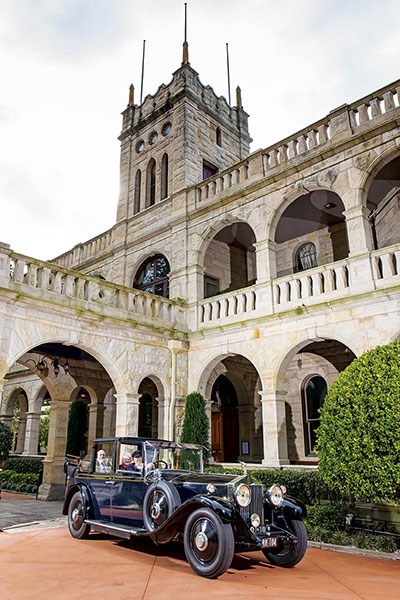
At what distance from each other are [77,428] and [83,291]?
7.62 metres

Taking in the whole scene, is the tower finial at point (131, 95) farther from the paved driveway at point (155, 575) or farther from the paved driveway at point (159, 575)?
the paved driveway at point (159, 575)

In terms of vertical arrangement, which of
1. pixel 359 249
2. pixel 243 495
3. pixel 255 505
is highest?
pixel 359 249

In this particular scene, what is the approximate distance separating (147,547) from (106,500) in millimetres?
890

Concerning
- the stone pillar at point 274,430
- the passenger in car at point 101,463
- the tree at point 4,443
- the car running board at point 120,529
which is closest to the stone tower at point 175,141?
the stone pillar at point 274,430

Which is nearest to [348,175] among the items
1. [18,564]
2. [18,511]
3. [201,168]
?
[201,168]

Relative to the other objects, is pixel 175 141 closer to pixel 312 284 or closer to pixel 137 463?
pixel 312 284

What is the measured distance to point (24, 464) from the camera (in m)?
17.0

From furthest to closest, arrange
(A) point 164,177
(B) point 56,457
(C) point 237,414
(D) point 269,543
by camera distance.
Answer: (A) point 164,177 < (C) point 237,414 < (B) point 56,457 < (D) point 269,543

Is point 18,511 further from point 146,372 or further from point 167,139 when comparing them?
point 167,139

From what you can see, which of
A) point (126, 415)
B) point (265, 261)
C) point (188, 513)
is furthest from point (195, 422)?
point (188, 513)

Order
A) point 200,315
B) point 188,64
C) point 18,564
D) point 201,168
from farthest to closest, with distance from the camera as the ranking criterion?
point 188,64 < point 201,168 < point 200,315 < point 18,564

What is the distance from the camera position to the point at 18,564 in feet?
18.4

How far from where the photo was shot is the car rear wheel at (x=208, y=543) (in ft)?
Result: 15.5

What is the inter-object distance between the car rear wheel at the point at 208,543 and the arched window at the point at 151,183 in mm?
13530
